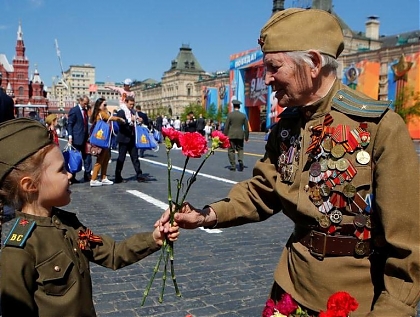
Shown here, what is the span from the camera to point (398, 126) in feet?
5.23

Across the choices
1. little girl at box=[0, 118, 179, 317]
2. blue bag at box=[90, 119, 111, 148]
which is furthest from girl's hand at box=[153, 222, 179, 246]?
blue bag at box=[90, 119, 111, 148]

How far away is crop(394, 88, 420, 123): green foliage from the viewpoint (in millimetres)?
34969

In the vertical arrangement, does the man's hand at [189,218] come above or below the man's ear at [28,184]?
below

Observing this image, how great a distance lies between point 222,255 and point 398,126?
366 cm

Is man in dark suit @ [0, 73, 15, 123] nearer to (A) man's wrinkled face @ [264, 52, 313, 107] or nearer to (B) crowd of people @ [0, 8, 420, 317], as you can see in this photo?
(B) crowd of people @ [0, 8, 420, 317]

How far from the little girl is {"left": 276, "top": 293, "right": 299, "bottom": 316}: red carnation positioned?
1.72ft

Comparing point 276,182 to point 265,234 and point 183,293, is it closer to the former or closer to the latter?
point 183,293

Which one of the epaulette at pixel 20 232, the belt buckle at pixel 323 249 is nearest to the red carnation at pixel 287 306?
the belt buckle at pixel 323 249

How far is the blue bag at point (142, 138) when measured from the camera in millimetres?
9680

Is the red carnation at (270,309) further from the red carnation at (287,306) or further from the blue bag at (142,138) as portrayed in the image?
the blue bag at (142,138)

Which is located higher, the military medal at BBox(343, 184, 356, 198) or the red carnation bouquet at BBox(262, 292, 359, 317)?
the military medal at BBox(343, 184, 356, 198)

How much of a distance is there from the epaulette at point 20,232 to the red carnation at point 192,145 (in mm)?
700

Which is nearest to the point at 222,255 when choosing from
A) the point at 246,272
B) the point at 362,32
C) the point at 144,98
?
the point at 246,272

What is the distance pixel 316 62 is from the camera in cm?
179
